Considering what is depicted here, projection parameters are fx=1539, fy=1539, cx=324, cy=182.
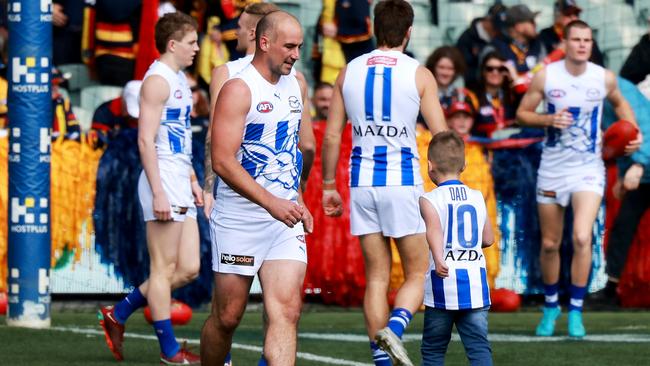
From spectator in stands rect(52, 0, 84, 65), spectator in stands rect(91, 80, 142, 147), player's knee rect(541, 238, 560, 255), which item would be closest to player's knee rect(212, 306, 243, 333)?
player's knee rect(541, 238, 560, 255)

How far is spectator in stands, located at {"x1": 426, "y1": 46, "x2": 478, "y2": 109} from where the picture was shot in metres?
14.8

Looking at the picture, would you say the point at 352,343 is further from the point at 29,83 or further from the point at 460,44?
the point at 460,44

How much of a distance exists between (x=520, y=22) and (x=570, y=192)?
4.54 meters

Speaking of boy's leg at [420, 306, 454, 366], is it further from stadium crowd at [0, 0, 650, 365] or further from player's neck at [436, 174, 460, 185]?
stadium crowd at [0, 0, 650, 365]

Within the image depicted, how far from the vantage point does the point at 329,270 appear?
13.2 m

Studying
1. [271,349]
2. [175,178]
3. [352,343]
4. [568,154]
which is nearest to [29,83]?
[175,178]

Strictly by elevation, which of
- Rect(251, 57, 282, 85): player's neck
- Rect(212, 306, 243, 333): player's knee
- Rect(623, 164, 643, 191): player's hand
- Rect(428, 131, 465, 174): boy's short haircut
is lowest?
Rect(212, 306, 243, 333): player's knee

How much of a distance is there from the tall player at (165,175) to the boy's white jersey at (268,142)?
223 cm

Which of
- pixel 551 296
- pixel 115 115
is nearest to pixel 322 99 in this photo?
pixel 115 115

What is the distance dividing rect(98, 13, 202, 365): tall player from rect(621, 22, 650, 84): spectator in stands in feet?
21.0

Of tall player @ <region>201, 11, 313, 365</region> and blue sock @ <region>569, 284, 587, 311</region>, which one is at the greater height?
tall player @ <region>201, 11, 313, 365</region>

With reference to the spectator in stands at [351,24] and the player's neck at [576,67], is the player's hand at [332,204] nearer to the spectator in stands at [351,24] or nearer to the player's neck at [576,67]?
the player's neck at [576,67]

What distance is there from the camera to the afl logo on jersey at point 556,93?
1154cm

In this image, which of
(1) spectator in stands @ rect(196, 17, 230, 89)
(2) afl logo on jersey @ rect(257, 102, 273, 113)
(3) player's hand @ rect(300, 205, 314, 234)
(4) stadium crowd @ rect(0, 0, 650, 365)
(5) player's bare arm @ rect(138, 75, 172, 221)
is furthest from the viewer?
(1) spectator in stands @ rect(196, 17, 230, 89)
